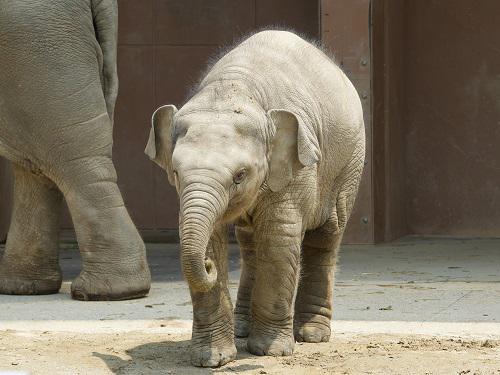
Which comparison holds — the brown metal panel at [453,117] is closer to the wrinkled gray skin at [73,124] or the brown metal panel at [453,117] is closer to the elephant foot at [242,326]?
the wrinkled gray skin at [73,124]

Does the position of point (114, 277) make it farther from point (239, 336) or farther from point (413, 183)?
point (413, 183)

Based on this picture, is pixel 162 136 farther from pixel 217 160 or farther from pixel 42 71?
pixel 42 71

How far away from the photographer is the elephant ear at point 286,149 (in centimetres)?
685

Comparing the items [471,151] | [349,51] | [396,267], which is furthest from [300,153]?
[471,151]

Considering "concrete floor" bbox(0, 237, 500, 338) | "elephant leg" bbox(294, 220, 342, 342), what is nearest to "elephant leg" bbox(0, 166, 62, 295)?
"concrete floor" bbox(0, 237, 500, 338)

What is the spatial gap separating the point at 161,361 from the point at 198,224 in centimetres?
120

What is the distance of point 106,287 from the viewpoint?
31.0ft

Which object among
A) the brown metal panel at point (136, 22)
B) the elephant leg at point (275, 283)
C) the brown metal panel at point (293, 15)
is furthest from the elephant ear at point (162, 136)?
the brown metal panel at point (136, 22)

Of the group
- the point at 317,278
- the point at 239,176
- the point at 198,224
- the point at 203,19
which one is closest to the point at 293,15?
the point at 203,19

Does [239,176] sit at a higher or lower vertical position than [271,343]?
higher

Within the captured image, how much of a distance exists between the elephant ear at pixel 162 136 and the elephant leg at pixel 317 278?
1243 millimetres

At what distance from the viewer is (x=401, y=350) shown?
738cm

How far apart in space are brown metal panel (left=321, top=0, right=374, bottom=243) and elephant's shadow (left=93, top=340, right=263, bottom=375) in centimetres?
484

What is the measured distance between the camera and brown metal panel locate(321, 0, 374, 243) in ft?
40.4
